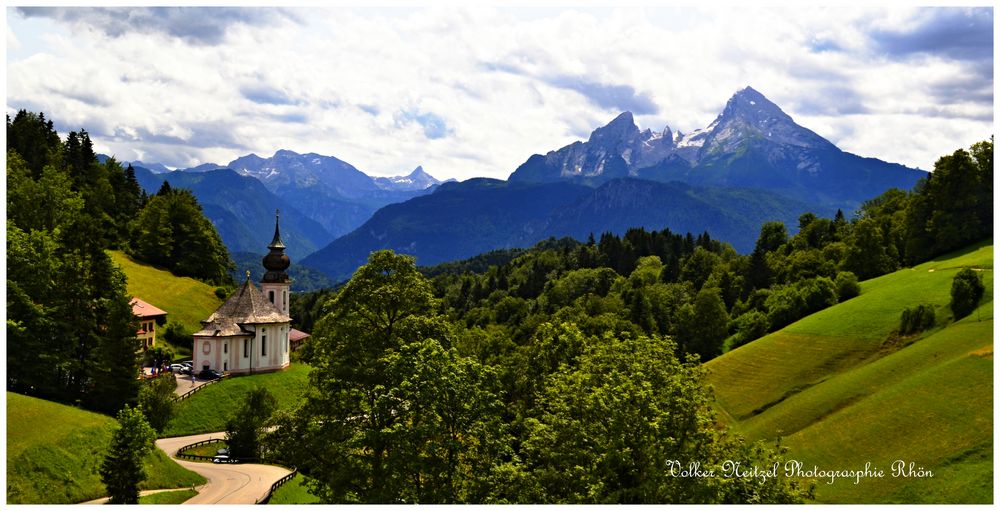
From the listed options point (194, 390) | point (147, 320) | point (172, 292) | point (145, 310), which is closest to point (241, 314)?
point (194, 390)

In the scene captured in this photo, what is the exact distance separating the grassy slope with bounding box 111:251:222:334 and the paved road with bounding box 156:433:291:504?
1559 inches

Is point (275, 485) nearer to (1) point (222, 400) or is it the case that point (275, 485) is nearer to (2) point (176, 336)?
(1) point (222, 400)

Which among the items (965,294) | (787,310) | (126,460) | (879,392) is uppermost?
(965,294)

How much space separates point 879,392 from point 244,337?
5796 cm

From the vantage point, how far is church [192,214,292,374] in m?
80.8

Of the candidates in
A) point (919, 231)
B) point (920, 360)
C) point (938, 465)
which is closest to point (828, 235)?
point (919, 231)

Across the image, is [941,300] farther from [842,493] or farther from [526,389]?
[526,389]

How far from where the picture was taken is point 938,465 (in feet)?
151

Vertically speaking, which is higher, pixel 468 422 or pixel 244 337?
pixel 244 337

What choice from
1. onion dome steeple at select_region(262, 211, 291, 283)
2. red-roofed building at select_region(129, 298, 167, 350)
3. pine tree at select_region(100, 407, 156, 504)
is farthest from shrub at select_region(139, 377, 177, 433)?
onion dome steeple at select_region(262, 211, 291, 283)

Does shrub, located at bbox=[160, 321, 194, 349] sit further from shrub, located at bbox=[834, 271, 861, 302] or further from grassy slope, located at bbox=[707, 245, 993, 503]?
shrub, located at bbox=[834, 271, 861, 302]

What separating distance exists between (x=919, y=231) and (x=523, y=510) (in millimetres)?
94389

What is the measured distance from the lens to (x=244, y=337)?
81812 mm

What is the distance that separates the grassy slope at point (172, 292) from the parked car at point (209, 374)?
17.3 m
